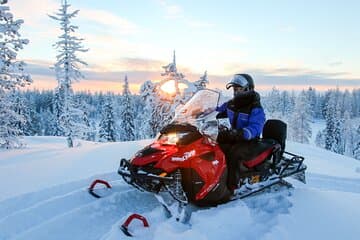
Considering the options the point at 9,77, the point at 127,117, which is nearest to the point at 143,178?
the point at 9,77

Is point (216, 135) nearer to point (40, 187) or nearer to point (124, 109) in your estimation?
point (40, 187)

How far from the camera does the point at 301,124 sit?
55219 millimetres

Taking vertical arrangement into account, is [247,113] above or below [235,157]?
above

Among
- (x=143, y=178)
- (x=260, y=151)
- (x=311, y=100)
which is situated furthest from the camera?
(x=311, y=100)

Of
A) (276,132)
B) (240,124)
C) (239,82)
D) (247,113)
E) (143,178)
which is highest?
(239,82)

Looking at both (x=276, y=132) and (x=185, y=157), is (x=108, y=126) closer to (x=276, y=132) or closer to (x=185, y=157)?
(x=276, y=132)

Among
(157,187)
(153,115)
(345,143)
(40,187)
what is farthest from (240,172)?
(345,143)

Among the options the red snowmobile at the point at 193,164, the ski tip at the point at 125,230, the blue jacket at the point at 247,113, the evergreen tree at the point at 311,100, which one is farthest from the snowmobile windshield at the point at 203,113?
the evergreen tree at the point at 311,100

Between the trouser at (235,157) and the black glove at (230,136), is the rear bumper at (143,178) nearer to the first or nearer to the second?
the trouser at (235,157)

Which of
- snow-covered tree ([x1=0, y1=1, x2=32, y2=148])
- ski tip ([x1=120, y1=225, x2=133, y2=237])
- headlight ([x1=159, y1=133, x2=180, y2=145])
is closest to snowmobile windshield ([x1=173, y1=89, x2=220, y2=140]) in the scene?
headlight ([x1=159, y1=133, x2=180, y2=145])

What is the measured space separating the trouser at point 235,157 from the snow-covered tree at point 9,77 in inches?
519

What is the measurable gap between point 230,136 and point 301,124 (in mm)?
53074

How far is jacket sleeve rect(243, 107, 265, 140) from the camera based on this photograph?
5207 mm

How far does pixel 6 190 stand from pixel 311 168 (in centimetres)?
652
